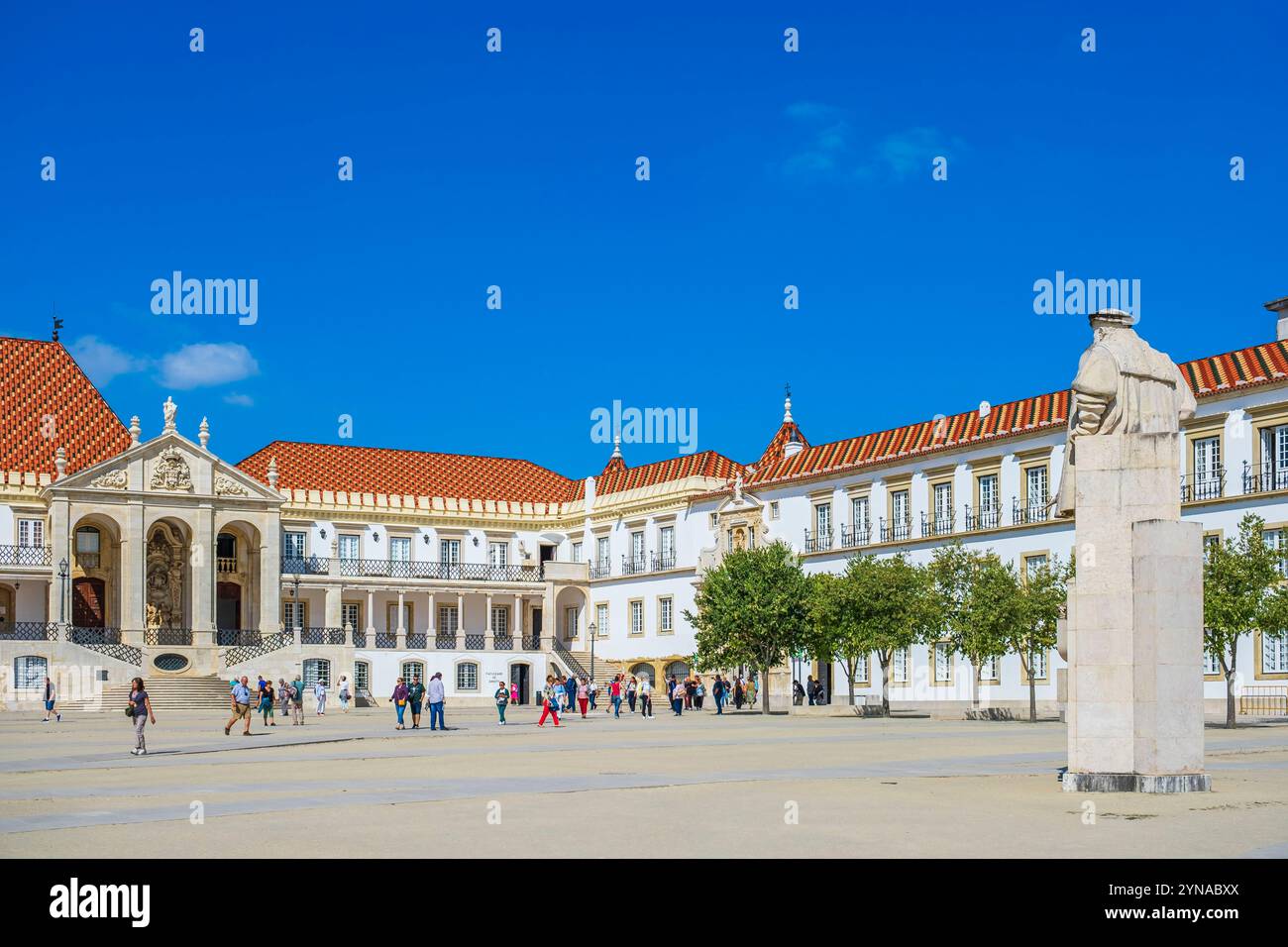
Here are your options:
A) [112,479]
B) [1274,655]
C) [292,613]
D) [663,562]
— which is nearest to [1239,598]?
[1274,655]

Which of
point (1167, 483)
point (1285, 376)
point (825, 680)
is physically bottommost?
point (825, 680)

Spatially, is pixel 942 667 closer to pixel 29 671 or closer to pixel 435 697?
pixel 435 697

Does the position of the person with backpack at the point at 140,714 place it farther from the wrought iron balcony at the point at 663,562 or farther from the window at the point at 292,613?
the window at the point at 292,613

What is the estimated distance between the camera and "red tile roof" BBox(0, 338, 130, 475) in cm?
6819

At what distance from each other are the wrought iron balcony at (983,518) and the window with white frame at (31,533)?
3730 centimetres

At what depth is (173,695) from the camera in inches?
2324

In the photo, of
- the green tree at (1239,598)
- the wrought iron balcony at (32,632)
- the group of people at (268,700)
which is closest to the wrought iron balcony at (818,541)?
the group of people at (268,700)

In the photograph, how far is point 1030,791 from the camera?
16.8 meters

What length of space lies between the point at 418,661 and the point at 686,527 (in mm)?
12814

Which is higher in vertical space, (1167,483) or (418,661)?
(1167,483)

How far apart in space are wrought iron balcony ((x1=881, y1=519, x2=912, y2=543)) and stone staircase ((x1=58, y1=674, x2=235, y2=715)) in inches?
979

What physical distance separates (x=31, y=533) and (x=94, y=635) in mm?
6974
